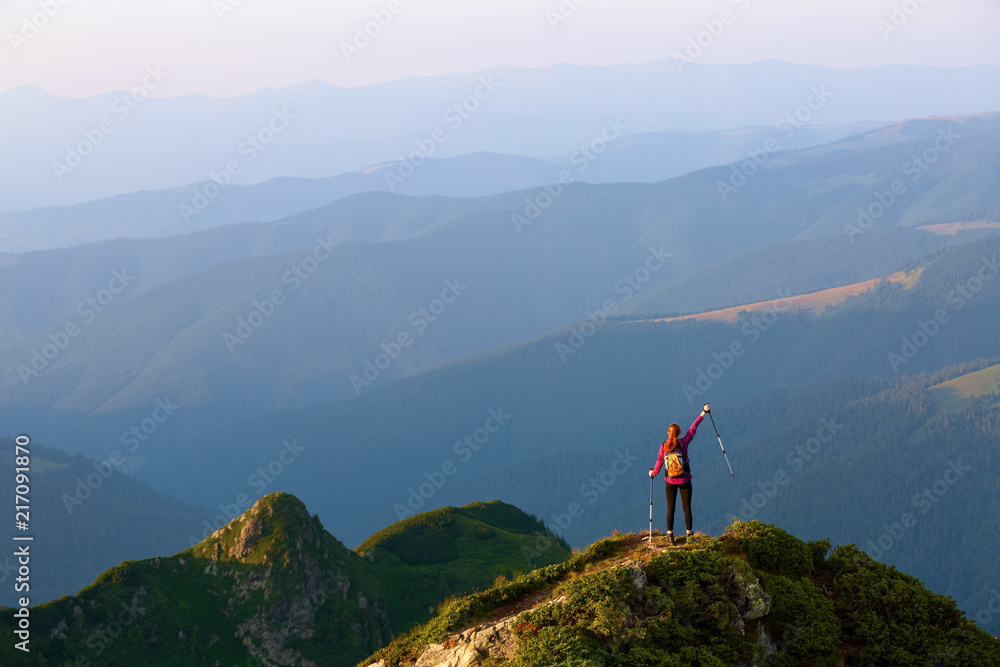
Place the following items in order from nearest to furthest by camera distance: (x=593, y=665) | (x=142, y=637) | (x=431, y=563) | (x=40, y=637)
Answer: (x=593, y=665), (x=40, y=637), (x=142, y=637), (x=431, y=563)

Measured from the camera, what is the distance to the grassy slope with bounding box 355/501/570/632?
245ft

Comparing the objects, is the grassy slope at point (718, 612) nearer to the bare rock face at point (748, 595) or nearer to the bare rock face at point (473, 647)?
the bare rock face at point (748, 595)

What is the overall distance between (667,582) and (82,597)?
50.5 m

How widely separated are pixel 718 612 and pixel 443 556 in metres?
57.5

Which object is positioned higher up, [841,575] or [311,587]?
[311,587]

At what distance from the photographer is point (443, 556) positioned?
81562 millimetres

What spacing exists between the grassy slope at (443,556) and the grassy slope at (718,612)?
43.7 m

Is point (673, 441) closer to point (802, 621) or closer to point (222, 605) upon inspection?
point (802, 621)

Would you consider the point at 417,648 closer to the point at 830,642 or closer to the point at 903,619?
the point at 830,642

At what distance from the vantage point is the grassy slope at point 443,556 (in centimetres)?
7475

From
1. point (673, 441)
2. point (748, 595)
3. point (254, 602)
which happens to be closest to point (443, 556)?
point (254, 602)

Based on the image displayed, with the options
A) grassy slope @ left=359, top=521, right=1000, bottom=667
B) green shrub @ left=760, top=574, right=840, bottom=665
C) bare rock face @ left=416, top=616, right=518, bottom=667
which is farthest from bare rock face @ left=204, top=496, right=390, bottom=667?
green shrub @ left=760, top=574, right=840, bottom=665

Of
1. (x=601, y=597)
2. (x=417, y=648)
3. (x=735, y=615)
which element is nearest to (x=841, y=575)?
(x=735, y=615)

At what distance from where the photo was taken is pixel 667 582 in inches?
1073
